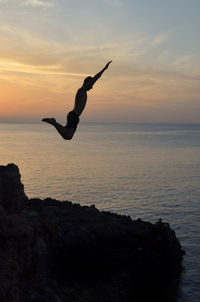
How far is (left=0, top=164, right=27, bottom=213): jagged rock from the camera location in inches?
798

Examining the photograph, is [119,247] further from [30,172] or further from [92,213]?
[30,172]

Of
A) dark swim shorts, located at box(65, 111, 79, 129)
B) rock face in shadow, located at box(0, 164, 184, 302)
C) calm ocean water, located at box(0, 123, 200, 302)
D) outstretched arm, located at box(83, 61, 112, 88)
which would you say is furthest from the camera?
calm ocean water, located at box(0, 123, 200, 302)

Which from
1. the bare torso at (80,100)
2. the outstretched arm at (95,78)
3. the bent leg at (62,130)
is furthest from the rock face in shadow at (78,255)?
the outstretched arm at (95,78)

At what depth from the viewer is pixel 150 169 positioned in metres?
86.0

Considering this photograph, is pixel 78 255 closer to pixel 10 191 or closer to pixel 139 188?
pixel 10 191

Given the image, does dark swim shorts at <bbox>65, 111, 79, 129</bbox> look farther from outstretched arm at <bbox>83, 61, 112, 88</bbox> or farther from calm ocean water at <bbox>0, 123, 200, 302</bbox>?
calm ocean water at <bbox>0, 123, 200, 302</bbox>

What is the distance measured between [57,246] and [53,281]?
14.1ft

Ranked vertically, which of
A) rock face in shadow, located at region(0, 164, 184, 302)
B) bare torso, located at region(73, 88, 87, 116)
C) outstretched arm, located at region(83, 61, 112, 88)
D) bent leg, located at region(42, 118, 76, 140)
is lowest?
rock face in shadow, located at region(0, 164, 184, 302)

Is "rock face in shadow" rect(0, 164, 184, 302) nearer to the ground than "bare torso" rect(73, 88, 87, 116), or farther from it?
nearer to the ground

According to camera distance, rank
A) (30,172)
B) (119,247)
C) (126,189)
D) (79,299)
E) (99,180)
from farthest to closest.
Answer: (30,172)
(99,180)
(126,189)
(119,247)
(79,299)

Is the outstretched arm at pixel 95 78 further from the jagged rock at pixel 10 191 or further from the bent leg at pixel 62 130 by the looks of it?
the jagged rock at pixel 10 191

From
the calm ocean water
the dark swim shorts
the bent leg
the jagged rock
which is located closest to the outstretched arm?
the dark swim shorts

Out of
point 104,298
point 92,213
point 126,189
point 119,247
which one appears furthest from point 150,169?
point 104,298

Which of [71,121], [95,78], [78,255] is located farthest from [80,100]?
[78,255]
